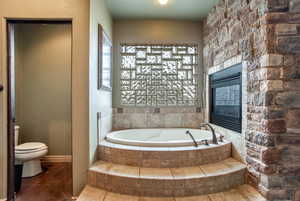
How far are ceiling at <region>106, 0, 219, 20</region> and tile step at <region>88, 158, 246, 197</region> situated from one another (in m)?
2.44

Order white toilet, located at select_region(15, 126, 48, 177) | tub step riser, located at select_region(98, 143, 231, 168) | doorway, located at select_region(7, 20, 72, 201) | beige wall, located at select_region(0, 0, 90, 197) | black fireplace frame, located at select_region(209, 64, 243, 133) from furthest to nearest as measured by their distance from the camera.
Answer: doorway, located at select_region(7, 20, 72, 201)
white toilet, located at select_region(15, 126, 48, 177)
black fireplace frame, located at select_region(209, 64, 243, 133)
tub step riser, located at select_region(98, 143, 231, 168)
beige wall, located at select_region(0, 0, 90, 197)

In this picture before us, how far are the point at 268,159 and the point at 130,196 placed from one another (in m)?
1.45

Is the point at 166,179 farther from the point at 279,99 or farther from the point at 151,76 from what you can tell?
the point at 151,76

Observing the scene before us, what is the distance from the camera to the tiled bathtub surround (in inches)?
144

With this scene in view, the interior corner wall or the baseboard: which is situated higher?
the interior corner wall

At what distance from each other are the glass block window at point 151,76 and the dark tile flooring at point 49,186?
157 centimetres

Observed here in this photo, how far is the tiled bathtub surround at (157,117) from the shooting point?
3648 millimetres

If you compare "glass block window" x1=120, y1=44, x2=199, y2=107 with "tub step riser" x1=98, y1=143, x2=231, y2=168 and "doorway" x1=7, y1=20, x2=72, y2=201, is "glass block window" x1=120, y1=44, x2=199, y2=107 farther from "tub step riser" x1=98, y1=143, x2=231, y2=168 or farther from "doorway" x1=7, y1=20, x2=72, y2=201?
"tub step riser" x1=98, y1=143, x2=231, y2=168

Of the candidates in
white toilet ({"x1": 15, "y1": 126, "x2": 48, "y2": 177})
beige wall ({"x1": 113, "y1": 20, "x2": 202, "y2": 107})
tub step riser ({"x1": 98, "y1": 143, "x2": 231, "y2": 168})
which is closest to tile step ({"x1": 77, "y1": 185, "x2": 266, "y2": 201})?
tub step riser ({"x1": 98, "y1": 143, "x2": 231, "y2": 168})

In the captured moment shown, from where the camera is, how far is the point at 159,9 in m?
3.28

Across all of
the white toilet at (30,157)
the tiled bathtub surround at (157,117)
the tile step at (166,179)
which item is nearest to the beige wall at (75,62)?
the tile step at (166,179)

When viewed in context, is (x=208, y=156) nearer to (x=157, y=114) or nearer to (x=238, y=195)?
(x=238, y=195)

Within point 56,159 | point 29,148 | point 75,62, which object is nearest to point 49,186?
point 29,148

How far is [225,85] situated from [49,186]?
2.86 meters
